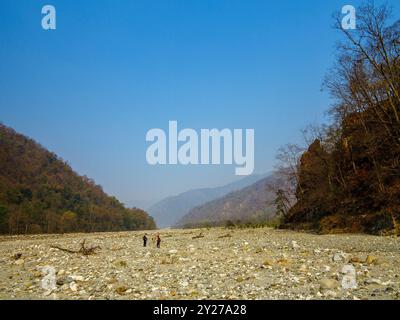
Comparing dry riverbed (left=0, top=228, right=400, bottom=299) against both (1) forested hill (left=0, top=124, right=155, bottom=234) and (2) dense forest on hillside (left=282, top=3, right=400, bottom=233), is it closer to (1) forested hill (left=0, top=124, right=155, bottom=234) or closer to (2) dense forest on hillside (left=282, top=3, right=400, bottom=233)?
(2) dense forest on hillside (left=282, top=3, right=400, bottom=233)

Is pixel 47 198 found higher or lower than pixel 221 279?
higher

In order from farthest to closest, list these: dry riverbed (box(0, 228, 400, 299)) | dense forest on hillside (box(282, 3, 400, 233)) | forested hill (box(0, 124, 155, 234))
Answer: forested hill (box(0, 124, 155, 234)) → dense forest on hillside (box(282, 3, 400, 233)) → dry riverbed (box(0, 228, 400, 299))

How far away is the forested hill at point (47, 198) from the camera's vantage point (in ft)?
265

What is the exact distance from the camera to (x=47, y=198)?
4011 inches


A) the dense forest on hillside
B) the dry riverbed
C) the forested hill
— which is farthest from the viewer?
the forested hill

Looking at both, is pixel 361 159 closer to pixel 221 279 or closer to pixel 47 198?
pixel 221 279

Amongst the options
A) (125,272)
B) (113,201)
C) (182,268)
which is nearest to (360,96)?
(182,268)

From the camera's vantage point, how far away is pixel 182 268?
11.9 metres

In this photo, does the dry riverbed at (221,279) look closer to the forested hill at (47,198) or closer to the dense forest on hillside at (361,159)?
the dense forest on hillside at (361,159)

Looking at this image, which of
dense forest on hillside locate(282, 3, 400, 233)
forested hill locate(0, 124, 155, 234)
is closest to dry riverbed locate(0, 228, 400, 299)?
dense forest on hillside locate(282, 3, 400, 233)

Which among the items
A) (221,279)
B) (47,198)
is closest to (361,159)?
(221,279)

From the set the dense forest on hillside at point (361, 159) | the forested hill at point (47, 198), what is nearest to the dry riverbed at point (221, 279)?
the dense forest on hillside at point (361, 159)

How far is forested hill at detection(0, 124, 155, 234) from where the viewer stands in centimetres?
8062

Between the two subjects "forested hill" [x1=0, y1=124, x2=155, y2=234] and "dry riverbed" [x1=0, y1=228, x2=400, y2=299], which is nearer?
"dry riverbed" [x1=0, y1=228, x2=400, y2=299]
